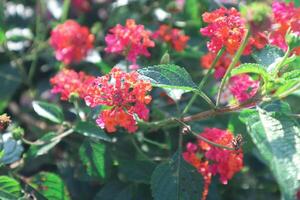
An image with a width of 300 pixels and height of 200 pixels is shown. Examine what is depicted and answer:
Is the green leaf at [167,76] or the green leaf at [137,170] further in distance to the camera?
the green leaf at [137,170]

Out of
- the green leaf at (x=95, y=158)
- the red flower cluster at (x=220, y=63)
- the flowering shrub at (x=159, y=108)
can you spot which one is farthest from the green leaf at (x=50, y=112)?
the red flower cluster at (x=220, y=63)

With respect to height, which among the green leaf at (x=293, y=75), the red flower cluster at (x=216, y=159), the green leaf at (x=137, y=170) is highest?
the green leaf at (x=293, y=75)

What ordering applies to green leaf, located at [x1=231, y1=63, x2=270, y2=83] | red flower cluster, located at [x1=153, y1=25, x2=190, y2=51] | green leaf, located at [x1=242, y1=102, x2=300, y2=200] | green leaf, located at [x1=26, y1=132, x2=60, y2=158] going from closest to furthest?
green leaf, located at [x1=242, y1=102, x2=300, y2=200], green leaf, located at [x1=231, y1=63, x2=270, y2=83], green leaf, located at [x1=26, y1=132, x2=60, y2=158], red flower cluster, located at [x1=153, y1=25, x2=190, y2=51]

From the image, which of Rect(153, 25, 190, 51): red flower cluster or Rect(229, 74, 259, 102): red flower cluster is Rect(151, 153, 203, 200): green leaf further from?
Rect(153, 25, 190, 51): red flower cluster

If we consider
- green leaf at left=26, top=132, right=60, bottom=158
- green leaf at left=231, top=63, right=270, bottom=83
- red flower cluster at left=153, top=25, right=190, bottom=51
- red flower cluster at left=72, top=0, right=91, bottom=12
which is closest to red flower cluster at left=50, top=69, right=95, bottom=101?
green leaf at left=26, top=132, right=60, bottom=158

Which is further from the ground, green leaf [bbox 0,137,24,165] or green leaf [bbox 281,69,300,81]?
green leaf [bbox 281,69,300,81]

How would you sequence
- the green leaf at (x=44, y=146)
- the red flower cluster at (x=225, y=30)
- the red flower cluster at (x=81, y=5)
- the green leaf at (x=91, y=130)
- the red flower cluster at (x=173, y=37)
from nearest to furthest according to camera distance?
the red flower cluster at (x=225, y=30)
the green leaf at (x=91, y=130)
the green leaf at (x=44, y=146)
the red flower cluster at (x=173, y=37)
the red flower cluster at (x=81, y=5)

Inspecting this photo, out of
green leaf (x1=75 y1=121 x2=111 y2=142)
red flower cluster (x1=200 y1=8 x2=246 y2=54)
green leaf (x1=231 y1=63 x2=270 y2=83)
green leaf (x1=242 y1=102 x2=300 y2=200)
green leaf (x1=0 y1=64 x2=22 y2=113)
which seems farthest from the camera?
green leaf (x1=0 y1=64 x2=22 y2=113)

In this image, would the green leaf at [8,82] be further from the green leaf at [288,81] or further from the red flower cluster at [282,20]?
→ the green leaf at [288,81]
